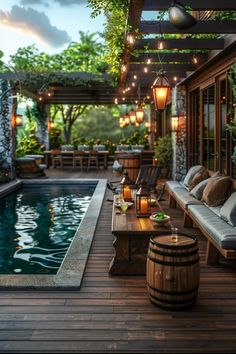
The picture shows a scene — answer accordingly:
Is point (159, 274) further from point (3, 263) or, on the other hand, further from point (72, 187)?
point (72, 187)

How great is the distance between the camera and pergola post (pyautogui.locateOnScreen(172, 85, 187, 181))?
11.8m

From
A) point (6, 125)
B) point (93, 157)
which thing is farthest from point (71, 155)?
point (6, 125)

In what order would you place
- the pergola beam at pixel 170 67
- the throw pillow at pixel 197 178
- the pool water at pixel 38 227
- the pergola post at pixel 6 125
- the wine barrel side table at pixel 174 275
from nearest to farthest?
the wine barrel side table at pixel 174 275 < the pool water at pixel 38 227 < the throw pillow at pixel 197 178 < the pergola beam at pixel 170 67 < the pergola post at pixel 6 125

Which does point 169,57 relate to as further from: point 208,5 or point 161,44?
point 208,5

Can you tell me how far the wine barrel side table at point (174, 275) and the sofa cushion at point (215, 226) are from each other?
74cm

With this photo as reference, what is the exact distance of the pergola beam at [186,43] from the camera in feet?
22.6

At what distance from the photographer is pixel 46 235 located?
6934 millimetres

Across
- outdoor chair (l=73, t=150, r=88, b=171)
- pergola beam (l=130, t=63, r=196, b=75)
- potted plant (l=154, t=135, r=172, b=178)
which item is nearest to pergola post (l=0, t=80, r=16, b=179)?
potted plant (l=154, t=135, r=172, b=178)

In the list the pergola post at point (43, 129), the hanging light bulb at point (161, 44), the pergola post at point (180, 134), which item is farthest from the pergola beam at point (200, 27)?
the pergola post at point (43, 129)

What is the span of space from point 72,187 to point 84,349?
33.3ft

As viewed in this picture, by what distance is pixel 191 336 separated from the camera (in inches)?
124

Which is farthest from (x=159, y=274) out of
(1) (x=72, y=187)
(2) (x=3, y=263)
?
(1) (x=72, y=187)

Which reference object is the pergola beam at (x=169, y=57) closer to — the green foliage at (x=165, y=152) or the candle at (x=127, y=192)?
the candle at (x=127, y=192)

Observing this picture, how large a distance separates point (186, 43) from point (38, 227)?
3.94 meters
